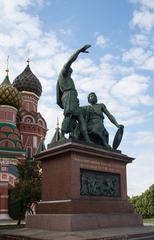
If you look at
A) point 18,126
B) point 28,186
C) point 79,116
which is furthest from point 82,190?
point 18,126

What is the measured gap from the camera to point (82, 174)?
11.4 m

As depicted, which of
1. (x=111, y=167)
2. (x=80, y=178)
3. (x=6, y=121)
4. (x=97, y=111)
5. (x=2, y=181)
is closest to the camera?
(x=80, y=178)

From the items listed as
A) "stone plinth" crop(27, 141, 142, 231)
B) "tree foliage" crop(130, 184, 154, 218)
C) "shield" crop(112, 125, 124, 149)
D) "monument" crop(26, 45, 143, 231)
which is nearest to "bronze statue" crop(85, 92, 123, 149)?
"monument" crop(26, 45, 143, 231)

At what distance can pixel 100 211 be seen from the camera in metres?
Result: 11.4

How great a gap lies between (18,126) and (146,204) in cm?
2070

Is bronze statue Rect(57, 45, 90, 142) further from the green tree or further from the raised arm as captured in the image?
the green tree

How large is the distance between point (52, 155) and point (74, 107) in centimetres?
200

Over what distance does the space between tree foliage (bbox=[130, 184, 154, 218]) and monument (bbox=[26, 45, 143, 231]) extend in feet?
120

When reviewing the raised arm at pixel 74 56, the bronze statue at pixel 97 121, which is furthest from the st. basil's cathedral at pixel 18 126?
the raised arm at pixel 74 56

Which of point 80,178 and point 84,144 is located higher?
point 84,144

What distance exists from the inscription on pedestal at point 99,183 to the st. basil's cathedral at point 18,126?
21.9 metres

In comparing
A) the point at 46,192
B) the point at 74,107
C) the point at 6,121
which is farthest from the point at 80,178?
the point at 6,121

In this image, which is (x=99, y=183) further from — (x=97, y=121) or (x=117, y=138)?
(x=97, y=121)

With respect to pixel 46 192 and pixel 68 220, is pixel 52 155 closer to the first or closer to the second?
pixel 46 192
